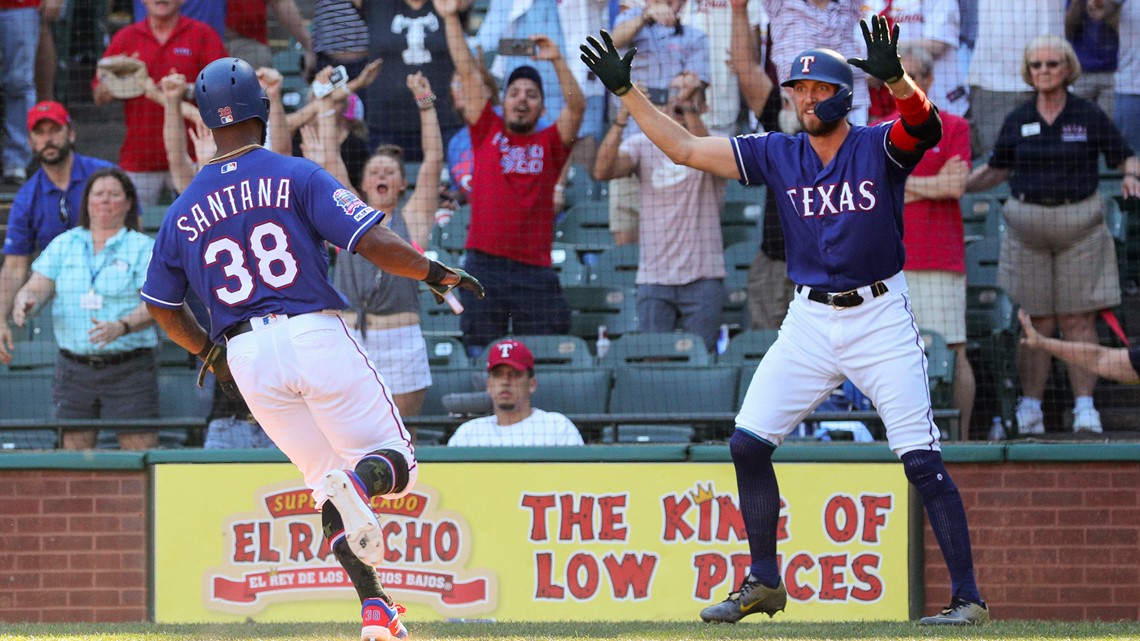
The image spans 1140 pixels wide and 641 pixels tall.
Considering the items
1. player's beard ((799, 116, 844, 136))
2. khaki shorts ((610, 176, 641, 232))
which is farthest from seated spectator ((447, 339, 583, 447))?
player's beard ((799, 116, 844, 136))

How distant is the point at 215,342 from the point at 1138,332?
577cm

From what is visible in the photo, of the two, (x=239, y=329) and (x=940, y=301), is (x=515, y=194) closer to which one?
(x=940, y=301)

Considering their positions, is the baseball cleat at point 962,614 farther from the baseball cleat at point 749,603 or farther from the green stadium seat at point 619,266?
the green stadium seat at point 619,266

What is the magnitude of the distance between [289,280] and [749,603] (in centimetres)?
191

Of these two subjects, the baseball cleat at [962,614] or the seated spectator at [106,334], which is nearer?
the baseball cleat at [962,614]

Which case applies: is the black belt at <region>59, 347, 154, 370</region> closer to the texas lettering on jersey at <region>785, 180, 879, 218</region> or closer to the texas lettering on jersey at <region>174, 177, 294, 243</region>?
the texas lettering on jersey at <region>174, 177, 294, 243</region>

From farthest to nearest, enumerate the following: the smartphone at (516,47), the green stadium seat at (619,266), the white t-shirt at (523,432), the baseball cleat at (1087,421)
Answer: the green stadium seat at (619,266) → the smartphone at (516,47) → the baseball cleat at (1087,421) → the white t-shirt at (523,432)

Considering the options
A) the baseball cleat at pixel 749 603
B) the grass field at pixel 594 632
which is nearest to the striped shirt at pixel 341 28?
the grass field at pixel 594 632

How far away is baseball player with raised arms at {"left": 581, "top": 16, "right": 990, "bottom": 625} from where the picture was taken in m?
4.56

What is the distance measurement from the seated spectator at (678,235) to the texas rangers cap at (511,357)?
1.22m

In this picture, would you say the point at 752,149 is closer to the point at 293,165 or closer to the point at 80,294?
the point at 293,165

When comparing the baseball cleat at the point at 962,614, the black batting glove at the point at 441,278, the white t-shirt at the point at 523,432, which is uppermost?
the black batting glove at the point at 441,278

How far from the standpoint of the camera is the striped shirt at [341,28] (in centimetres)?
891

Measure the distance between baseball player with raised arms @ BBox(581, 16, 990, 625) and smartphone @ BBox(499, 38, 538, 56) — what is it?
325cm
